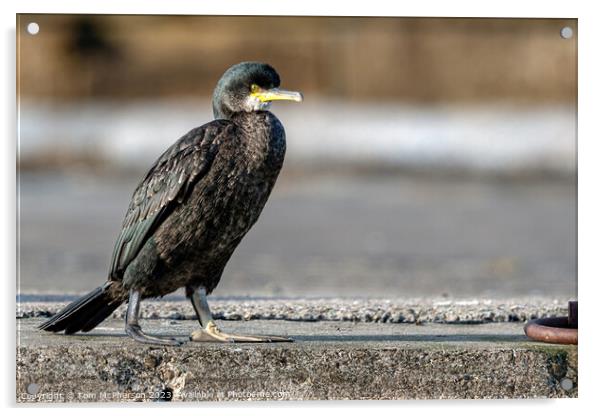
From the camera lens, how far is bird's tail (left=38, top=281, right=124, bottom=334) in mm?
5949

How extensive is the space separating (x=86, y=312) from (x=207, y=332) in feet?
1.72

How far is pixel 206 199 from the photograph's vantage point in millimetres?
5676

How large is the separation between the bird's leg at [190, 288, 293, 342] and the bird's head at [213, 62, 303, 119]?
2.55 ft

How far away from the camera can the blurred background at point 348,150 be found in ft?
37.1

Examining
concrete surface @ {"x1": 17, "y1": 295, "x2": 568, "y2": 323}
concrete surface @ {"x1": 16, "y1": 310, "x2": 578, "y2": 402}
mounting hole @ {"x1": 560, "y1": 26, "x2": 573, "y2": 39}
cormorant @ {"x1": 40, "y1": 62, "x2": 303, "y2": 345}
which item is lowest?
concrete surface @ {"x1": 16, "y1": 310, "x2": 578, "y2": 402}

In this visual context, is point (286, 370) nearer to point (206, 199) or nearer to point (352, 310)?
point (206, 199)

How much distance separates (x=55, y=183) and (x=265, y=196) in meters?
13.3

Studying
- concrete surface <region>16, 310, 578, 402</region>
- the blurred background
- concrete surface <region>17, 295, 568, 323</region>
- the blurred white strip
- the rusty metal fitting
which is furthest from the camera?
the blurred white strip

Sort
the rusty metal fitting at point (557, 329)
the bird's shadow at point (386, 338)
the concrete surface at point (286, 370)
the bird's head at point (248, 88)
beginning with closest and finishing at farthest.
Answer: the concrete surface at point (286, 370) < the bird's head at point (248, 88) < the rusty metal fitting at point (557, 329) < the bird's shadow at point (386, 338)

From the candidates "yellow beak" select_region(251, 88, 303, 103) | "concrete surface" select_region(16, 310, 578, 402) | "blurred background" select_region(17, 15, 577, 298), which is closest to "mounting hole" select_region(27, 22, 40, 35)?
"yellow beak" select_region(251, 88, 303, 103)

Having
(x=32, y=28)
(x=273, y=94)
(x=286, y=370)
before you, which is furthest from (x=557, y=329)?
(x=32, y=28)

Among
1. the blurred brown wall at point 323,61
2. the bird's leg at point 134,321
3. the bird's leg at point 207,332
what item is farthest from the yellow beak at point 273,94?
the blurred brown wall at point 323,61

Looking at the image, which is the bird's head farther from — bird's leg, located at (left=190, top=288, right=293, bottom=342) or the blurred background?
the blurred background

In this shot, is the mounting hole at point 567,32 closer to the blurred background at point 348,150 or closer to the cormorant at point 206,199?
the cormorant at point 206,199
